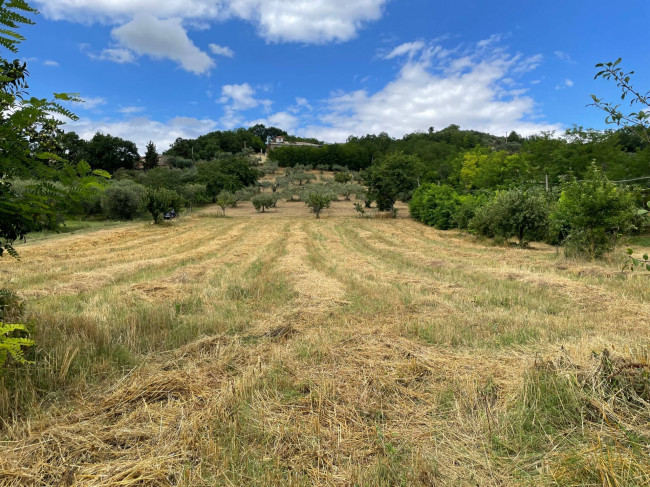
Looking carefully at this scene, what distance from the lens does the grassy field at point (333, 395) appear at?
7.45 ft

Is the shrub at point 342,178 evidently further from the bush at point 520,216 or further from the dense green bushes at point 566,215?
the bush at point 520,216

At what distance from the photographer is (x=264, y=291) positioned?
8.29 m

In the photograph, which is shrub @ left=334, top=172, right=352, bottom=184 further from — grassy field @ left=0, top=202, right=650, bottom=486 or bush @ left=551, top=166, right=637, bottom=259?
grassy field @ left=0, top=202, right=650, bottom=486

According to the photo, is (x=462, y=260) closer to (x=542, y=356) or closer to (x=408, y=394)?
(x=542, y=356)

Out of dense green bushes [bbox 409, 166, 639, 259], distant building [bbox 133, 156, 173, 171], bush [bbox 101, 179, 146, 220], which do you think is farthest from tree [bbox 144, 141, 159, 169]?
dense green bushes [bbox 409, 166, 639, 259]

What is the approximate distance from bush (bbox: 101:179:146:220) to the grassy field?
37.2 meters

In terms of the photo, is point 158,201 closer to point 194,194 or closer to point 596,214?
point 194,194

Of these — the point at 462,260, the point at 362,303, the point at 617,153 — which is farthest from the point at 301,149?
the point at 362,303

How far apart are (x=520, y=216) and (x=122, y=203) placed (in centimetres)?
4149

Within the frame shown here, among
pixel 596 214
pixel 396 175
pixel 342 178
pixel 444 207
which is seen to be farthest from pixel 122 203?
pixel 596 214

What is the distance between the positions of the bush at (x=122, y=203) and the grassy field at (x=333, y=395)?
37198 mm

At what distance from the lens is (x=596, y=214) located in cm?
1219

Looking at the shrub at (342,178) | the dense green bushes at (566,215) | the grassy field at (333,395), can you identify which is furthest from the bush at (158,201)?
the shrub at (342,178)

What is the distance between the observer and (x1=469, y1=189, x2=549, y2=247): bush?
55.6ft
